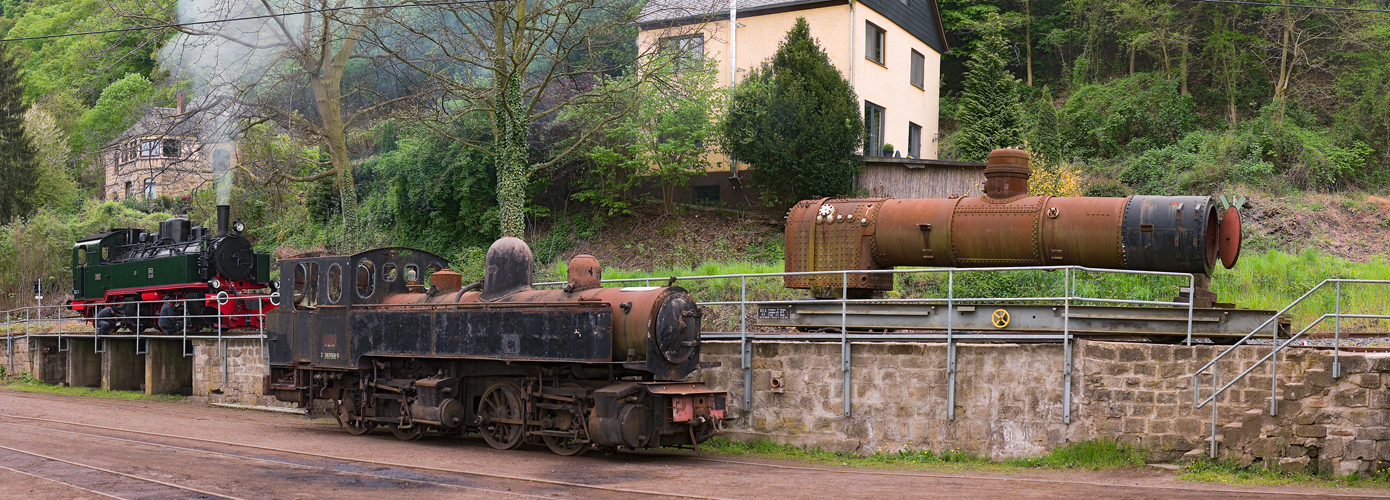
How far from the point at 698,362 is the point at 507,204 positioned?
8831mm

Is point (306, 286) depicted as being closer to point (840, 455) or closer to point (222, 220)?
point (840, 455)

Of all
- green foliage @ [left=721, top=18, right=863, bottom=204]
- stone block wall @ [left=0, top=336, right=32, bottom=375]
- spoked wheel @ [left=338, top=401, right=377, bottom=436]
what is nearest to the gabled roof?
stone block wall @ [left=0, top=336, right=32, bottom=375]

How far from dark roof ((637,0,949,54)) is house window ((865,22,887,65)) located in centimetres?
44

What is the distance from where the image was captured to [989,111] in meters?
28.1

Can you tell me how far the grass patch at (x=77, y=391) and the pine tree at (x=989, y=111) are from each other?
2019 centimetres

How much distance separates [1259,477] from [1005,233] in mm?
3715

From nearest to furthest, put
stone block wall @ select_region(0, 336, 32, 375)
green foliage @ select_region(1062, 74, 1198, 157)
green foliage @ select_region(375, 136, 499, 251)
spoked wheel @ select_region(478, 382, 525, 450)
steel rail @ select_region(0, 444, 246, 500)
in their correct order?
1. steel rail @ select_region(0, 444, 246, 500)
2. spoked wheel @ select_region(478, 382, 525, 450)
3. green foliage @ select_region(375, 136, 499, 251)
4. stone block wall @ select_region(0, 336, 32, 375)
5. green foliage @ select_region(1062, 74, 1198, 157)

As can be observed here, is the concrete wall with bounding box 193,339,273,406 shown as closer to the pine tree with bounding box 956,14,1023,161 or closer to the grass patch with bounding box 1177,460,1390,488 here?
the grass patch with bounding box 1177,460,1390,488

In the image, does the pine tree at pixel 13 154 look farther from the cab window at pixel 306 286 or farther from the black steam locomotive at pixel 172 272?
the cab window at pixel 306 286

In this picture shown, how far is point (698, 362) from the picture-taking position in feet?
41.8

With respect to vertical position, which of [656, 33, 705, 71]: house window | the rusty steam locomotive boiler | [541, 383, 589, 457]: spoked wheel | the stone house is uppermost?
[656, 33, 705, 71]: house window

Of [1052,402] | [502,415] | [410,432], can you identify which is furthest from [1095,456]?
[410,432]

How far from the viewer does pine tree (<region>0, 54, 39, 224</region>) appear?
135 feet

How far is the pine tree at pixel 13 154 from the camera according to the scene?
135 ft
